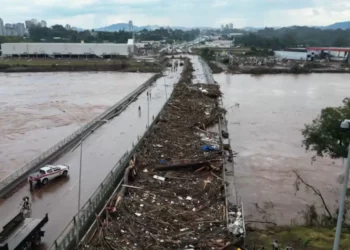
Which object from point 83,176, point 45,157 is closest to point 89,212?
point 83,176

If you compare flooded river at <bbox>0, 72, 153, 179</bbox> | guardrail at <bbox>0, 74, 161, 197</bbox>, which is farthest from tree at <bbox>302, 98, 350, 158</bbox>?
flooded river at <bbox>0, 72, 153, 179</bbox>

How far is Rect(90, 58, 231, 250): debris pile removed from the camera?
1142 cm

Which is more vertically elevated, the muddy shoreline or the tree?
the muddy shoreline

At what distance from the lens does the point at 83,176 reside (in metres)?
18.1

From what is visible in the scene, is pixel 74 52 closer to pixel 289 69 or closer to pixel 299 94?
pixel 289 69

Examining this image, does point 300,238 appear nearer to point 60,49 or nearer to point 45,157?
point 45,157

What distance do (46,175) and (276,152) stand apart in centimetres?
1544

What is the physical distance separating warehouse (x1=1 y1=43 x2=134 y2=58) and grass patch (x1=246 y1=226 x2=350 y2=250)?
9032cm

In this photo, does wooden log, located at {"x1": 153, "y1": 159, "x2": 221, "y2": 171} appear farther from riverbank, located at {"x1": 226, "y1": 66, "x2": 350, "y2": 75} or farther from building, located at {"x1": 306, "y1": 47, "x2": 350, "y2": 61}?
building, located at {"x1": 306, "y1": 47, "x2": 350, "y2": 61}

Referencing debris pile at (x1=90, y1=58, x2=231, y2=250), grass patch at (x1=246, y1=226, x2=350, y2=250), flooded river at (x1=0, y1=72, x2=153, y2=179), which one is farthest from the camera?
flooded river at (x1=0, y1=72, x2=153, y2=179)

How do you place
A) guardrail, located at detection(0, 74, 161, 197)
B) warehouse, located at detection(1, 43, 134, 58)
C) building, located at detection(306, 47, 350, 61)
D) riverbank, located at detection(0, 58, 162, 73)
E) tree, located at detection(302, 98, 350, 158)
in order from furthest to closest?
building, located at detection(306, 47, 350, 61) < warehouse, located at detection(1, 43, 134, 58) < riverbank, located at detection(0, 58, 162, 73) < guardrail, located at detection(0, 74, 161, 197) < tree, located at detection(302, 98, 350, 158)

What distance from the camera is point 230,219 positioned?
12.9 metres

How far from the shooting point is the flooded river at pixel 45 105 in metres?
25.4

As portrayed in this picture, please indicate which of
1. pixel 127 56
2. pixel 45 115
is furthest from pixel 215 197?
pixel 127 56
